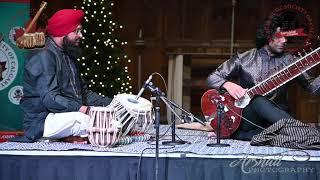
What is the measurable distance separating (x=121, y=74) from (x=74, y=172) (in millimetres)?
2950

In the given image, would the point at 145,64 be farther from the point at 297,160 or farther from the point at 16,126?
the point at 297,160

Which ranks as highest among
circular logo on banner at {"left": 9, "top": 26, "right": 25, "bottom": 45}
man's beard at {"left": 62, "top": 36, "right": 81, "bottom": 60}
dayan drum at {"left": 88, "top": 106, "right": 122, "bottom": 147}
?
circular logo on banner at {"left": 9, "top": 26, "right": 25, "bottom": 45}

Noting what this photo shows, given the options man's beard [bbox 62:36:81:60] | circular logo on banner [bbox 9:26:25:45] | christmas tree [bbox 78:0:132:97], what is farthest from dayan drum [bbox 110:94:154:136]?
circular logo on banner [bbox 9:26:25:45]

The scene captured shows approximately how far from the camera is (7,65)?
229 inches

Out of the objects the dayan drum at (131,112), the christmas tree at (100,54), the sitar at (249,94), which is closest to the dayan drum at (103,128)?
the dayan drum at (131,112)

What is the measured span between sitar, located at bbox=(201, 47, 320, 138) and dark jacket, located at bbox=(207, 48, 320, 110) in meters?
0.12

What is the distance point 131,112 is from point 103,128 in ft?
0.89

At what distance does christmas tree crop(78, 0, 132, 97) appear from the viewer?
6039mm

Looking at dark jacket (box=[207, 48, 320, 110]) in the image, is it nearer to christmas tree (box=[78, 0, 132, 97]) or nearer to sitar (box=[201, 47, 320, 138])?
sitar (box=[201, 47, 320, 138])

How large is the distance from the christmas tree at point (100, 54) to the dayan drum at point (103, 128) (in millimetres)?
2522

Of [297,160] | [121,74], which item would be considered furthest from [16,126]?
[297,160]

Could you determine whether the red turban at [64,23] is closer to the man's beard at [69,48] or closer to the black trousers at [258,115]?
the man's beard at [69,48]

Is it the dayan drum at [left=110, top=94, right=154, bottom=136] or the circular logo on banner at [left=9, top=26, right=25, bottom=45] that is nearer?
the dayan drum at [left=110, top=94, right=154, bottom=136]

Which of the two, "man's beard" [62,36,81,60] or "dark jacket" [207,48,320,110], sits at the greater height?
"man's beard" [62,36,81,60]
